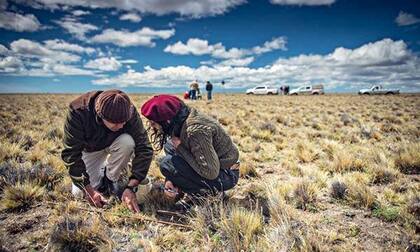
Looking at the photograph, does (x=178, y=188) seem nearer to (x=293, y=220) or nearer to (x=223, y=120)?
(x=293, y=220)

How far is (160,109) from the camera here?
3.27 m

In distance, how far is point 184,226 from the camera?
3.31m

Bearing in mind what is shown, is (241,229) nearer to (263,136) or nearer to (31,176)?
(31,176)

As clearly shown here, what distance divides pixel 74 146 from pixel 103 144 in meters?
0.45

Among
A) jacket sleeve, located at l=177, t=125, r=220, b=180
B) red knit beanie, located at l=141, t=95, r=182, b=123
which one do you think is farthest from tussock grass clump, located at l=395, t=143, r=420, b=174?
red knit beanie, located at l=141, t=95, r=182, b=123

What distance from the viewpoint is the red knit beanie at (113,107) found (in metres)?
3.15

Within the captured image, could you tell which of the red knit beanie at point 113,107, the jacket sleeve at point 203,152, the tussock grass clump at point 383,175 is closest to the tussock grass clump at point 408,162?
the tussock grass clump at point 383,175

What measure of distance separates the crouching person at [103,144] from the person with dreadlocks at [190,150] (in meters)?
0.28

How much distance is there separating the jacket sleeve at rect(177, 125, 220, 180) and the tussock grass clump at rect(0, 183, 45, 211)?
6.80 ft

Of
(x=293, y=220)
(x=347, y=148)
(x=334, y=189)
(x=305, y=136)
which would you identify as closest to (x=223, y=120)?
(x=305, y=136)

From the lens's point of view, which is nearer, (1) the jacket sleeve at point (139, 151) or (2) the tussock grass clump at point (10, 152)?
(1) the jacket sleeve at point (139, 151)

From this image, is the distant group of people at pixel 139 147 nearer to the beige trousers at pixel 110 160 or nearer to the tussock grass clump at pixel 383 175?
the beige trousers at pixel 110 160

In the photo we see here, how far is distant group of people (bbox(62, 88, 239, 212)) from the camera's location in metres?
3.30

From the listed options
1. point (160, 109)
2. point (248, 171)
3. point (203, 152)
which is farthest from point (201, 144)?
point (248, 171)
